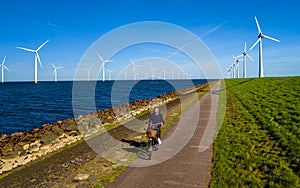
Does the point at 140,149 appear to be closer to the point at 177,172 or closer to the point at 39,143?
the point at 177,172

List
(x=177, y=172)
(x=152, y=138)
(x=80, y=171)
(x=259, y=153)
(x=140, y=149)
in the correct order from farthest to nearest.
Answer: (x=140, y=149) → (x=152, y=138) → (x=259, y=153) → (x=80, y=171) → (x=177, y=172)

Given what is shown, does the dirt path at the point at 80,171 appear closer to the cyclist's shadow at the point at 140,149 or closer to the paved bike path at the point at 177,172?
the paved bike path at the point at 177,172

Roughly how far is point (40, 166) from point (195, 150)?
719 centimetres

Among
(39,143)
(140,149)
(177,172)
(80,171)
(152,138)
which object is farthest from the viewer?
(39,143)


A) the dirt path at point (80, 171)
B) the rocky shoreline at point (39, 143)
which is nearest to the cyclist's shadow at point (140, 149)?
the dirt path at point (80, 171)

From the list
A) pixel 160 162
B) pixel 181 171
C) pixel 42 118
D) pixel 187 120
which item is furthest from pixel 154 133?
pixel 42 118

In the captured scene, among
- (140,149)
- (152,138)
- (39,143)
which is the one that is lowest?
(39,143)

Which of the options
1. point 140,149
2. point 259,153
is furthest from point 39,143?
point 259,153

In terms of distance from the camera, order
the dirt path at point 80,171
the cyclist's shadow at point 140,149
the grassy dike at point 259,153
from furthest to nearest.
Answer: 1. the cyclist's shadow at point 140,149
2. the dirt path at point 80,171
3. the grassy dike at point 259,153

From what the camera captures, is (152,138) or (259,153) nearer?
(259,153)

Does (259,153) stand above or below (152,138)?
below

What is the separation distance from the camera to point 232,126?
51.7ft

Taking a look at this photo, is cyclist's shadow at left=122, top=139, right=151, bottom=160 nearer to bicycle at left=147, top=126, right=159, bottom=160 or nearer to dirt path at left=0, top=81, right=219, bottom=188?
bicycle at left=147, top=126, right=159, bottom=160

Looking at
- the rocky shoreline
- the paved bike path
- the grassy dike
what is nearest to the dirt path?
the paved bike path
